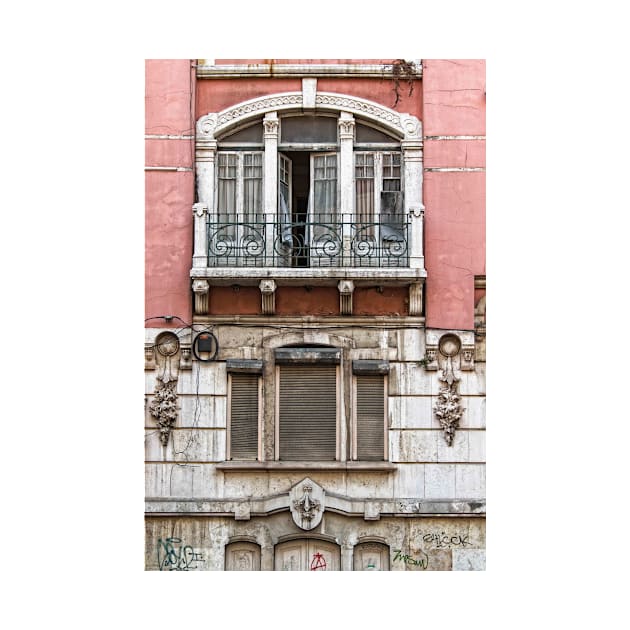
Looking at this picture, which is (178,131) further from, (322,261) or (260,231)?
(322,261)

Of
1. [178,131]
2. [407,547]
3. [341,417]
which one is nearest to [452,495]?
[407,547]

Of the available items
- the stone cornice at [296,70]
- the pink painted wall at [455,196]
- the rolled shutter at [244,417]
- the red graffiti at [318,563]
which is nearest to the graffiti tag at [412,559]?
the red graffiti at [318,563]

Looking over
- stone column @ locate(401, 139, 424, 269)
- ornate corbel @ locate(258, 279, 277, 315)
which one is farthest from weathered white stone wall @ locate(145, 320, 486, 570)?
stone column @ locate(401, 139, 424, 269)

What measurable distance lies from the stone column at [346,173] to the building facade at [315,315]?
2 cm

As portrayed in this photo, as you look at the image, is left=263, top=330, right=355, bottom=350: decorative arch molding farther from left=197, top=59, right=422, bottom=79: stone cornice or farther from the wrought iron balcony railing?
left=197, top=59, right=422, bottom=79: stone cornice

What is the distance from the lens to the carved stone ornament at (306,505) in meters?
8.72

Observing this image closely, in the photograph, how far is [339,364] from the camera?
29.4ft

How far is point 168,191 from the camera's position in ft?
29.7

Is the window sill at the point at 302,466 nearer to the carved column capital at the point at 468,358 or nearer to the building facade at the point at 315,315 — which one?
the building facade at the point at 315,315

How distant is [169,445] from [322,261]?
220 cm

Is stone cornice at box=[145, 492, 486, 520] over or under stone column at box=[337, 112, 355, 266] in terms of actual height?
under

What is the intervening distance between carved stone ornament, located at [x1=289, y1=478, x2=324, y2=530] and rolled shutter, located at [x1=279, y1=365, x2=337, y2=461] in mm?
288

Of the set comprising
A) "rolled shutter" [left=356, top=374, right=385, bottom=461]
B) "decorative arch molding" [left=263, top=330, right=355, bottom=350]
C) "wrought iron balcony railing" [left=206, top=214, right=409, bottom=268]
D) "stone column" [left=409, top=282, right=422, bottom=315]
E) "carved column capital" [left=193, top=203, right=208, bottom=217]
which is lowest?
"rolled shutter" [left=356, top=374, right=385, bottom=461]

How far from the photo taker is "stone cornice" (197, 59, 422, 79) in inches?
359
